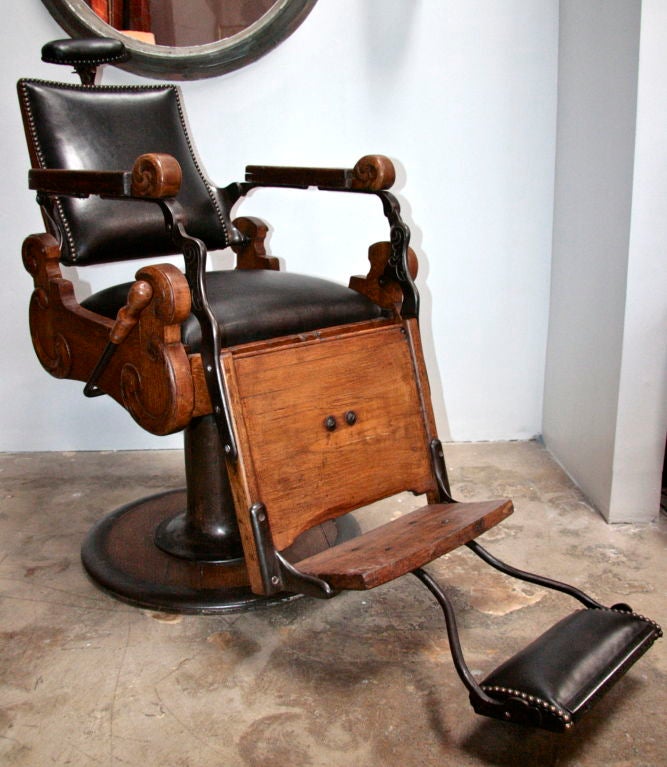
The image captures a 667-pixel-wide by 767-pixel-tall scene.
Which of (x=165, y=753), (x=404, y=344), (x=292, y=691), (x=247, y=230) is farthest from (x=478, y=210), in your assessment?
(x=165, y=753)

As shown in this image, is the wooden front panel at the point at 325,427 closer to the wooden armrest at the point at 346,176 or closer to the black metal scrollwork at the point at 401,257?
the black metal scrollwork at the point at 401,257

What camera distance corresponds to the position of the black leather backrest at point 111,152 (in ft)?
6.83

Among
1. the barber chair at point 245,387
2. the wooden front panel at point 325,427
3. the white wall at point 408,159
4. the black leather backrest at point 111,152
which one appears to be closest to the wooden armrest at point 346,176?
the barber chair at point 245,387

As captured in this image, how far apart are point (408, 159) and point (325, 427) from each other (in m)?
1.42

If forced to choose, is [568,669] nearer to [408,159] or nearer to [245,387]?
[245,387]

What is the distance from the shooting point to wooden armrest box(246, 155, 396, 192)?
2020 millimetres

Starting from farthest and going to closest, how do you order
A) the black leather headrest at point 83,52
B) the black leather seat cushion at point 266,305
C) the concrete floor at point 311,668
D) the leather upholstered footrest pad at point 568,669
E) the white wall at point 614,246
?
1. the white wall at point 614,246
2. the black leather headrest at point 83,52
3. the black leather seat cushion at point 266,305
4. the concrete floor at point 311,668
5. the leather upholstered footrest pad at point 568,669

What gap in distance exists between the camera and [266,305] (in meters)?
1.88

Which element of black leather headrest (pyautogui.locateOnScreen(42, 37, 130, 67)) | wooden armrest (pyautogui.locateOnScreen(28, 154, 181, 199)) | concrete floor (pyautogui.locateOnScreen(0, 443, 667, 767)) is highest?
black leather headrest (pyautogui.locateOnScreen(42, 37, 130, 67))

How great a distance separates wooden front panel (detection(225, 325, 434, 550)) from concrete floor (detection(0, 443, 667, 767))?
294 mm

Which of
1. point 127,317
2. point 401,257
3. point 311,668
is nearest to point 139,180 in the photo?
point 127,317

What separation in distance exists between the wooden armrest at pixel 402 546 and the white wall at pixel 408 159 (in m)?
1.31

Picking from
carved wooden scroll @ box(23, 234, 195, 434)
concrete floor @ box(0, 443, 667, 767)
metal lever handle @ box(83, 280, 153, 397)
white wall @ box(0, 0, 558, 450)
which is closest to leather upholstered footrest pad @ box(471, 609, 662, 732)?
concrete floor @ box(0, 443, 667, 767)

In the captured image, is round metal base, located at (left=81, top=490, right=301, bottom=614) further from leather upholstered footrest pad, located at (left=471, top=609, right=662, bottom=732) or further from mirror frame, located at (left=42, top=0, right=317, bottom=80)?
mirror frame, located at (left=42, top=0, right=317, bottom=80)
